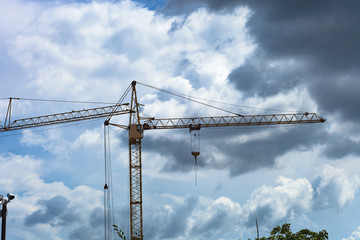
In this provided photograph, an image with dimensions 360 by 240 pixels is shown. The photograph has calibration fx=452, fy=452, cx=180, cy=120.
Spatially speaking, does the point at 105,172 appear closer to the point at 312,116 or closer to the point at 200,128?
the point at 200,128

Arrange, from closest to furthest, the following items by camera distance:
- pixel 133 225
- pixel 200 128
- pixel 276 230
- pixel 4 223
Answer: pixel 4 223
pixel 276 230
pixel 133 225
pixel 200 128

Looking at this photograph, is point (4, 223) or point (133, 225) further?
point (133, 225)

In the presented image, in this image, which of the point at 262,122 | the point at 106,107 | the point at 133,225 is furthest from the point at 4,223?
the point at 262,122

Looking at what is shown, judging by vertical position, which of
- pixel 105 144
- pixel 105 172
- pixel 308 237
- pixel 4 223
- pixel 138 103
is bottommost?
pixel 4 223

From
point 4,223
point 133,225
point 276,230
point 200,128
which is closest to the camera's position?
point 4,223

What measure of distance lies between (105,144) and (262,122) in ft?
133

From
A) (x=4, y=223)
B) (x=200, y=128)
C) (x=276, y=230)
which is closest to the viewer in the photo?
(x=4, y=223)

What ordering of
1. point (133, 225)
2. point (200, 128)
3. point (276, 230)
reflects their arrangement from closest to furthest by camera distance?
1. point (276, 230)
2. point (133, 225)
3. point (200, 128)

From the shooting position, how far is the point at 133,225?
105812 millimetres

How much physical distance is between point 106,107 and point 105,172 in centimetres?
1680

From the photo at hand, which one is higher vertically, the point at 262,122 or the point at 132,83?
the point at 132,83

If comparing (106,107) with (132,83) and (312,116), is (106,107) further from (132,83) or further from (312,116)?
(312,116)

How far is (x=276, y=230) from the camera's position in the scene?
86.1 metres

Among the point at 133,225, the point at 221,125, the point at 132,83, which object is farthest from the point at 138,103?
the point at 133,225
